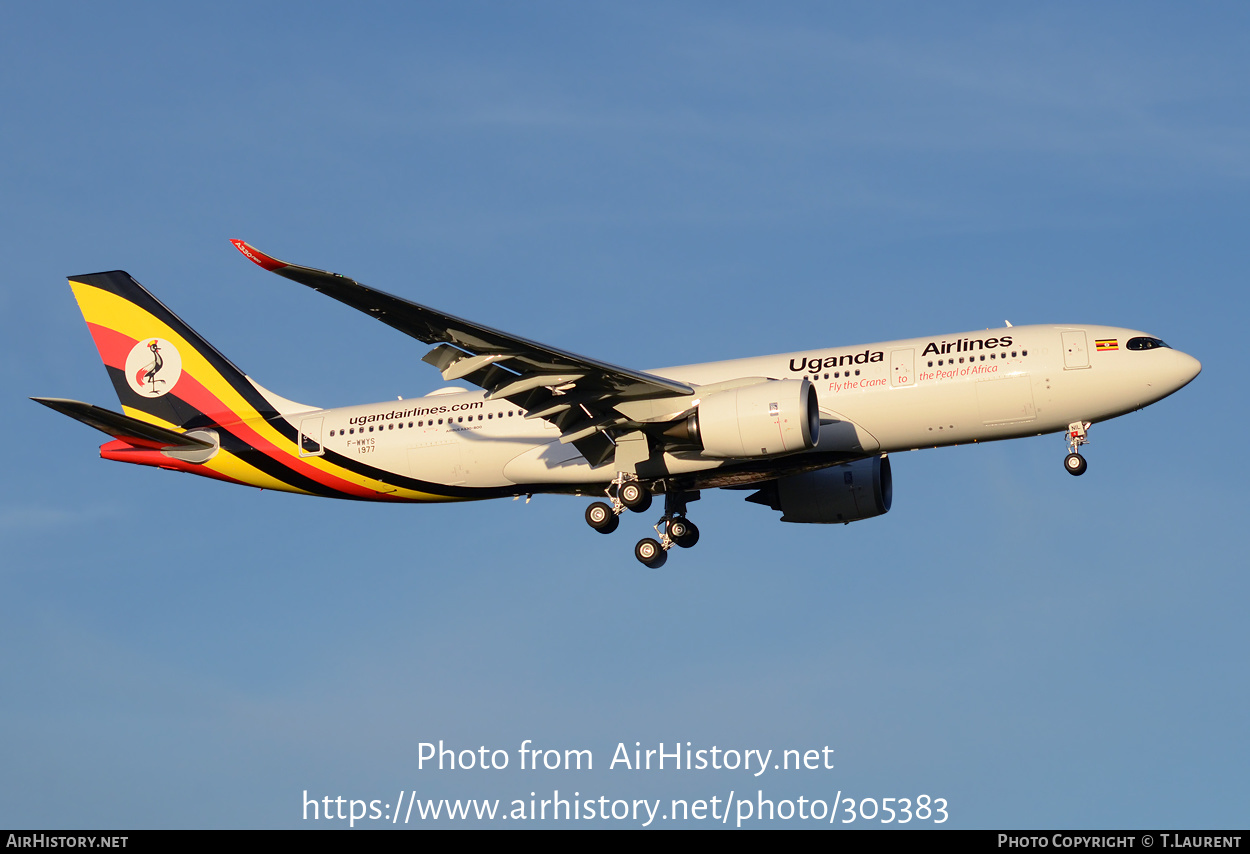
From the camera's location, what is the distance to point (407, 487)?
39812 mm

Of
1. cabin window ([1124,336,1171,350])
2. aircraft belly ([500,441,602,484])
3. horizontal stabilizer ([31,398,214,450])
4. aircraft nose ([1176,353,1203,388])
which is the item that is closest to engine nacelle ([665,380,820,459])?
aircraft belly ([500,441,602,484])

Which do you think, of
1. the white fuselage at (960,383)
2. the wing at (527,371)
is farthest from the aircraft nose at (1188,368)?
the wing at (527,371)

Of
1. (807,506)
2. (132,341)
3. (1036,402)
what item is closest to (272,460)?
(132,341)

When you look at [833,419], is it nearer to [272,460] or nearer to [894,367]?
[894,367]

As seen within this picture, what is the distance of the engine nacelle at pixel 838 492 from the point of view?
4138cm

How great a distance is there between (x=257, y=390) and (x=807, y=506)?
16634 millimetres

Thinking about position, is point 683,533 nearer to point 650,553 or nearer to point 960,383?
point 650,553

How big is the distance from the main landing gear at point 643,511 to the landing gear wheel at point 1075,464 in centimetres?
1019

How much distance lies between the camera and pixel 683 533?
3981cm

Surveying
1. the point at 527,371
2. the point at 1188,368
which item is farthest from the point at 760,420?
the point at 1188,368

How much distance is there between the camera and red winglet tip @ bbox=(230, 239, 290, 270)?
2844cm

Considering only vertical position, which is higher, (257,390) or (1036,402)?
(257,390)

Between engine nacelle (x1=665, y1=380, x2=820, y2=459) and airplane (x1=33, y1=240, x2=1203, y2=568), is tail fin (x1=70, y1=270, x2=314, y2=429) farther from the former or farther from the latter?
engine nacelle (x1=665, y1=380, x2=820, y2=459)
